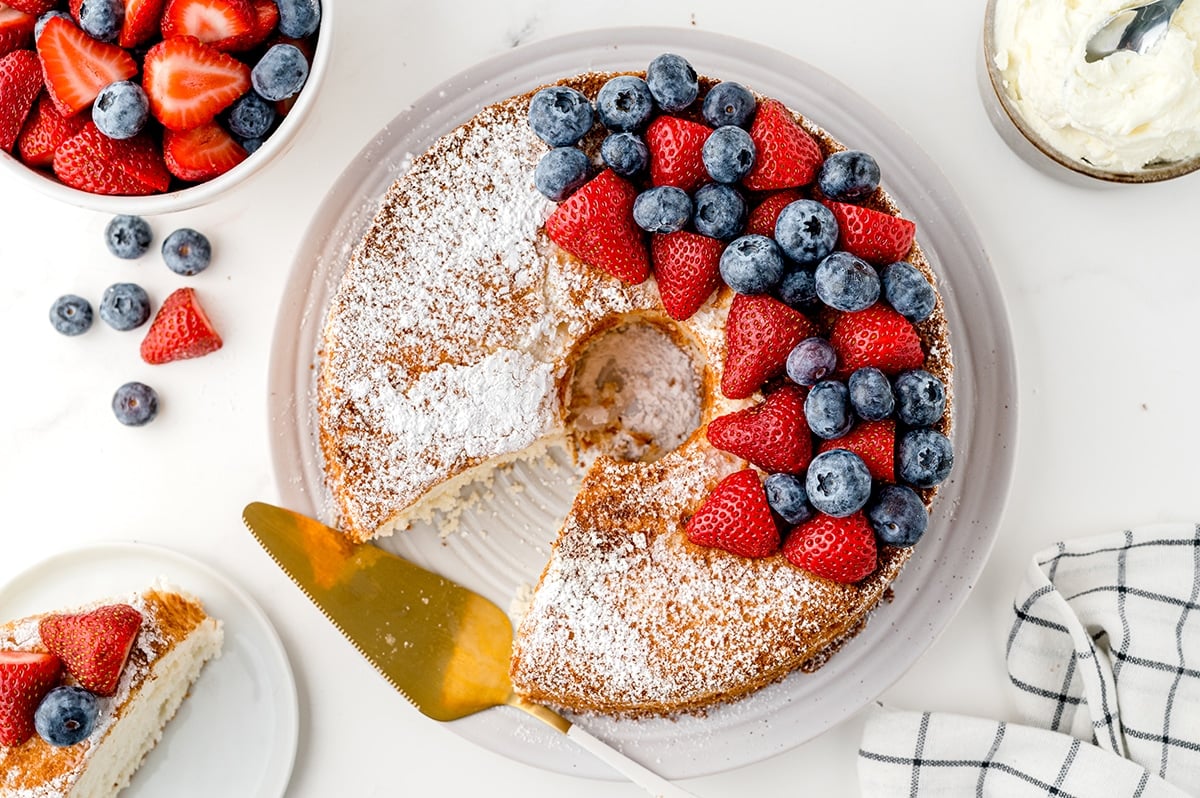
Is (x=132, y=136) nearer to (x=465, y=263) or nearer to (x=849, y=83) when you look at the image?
(x=465, y=263)

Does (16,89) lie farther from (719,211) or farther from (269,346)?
(719,211)

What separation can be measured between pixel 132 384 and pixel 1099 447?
2312 millimetres

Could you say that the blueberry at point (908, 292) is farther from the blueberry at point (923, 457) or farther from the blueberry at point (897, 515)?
the blueberry at point (897, 515)

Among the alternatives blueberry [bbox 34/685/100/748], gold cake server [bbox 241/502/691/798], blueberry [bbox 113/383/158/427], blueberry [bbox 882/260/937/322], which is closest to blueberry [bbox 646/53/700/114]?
blueberry [bbox 882/260/937/322]

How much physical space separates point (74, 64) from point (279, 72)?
392mm

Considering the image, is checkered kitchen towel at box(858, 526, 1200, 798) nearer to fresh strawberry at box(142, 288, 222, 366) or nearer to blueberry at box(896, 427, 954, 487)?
blueberry at box(896, 427, 954, 487)

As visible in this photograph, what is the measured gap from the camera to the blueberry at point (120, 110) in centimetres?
194

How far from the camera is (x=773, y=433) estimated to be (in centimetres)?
181

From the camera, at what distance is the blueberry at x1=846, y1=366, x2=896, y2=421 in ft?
5.66

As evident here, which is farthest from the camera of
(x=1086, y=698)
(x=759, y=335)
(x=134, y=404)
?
(x=134, y=404)

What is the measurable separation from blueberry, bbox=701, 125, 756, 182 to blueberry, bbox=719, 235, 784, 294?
0.12 m

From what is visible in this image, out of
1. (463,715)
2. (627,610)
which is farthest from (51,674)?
(627,610)

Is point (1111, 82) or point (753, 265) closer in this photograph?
point (753, 265)

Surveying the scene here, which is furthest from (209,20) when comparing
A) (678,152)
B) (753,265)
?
(753,265)
